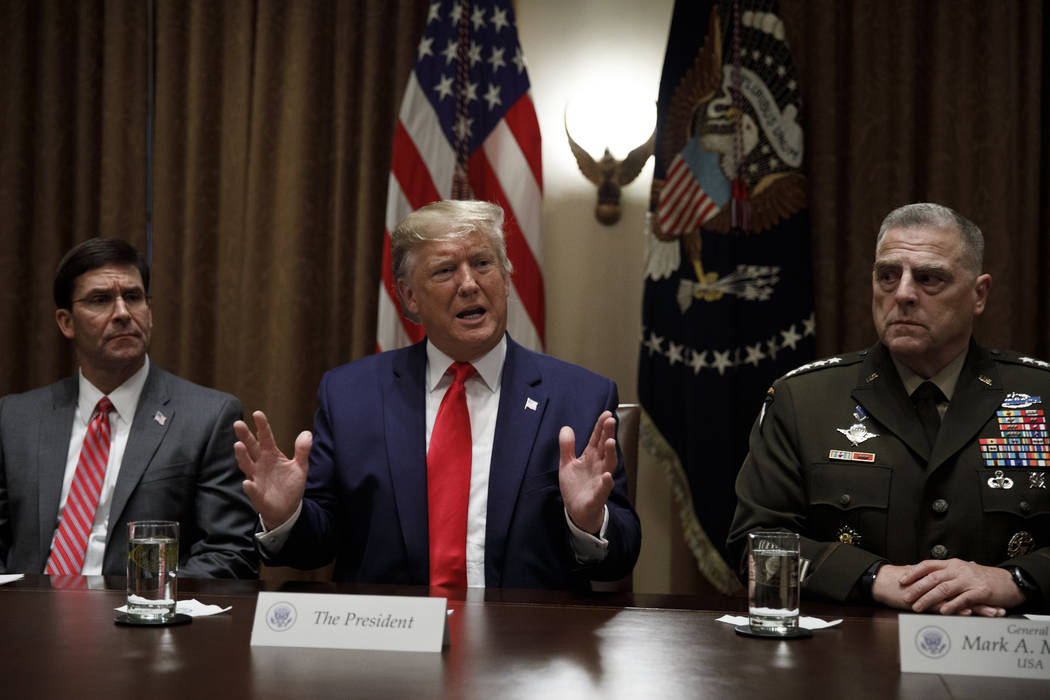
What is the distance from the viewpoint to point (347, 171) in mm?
3992

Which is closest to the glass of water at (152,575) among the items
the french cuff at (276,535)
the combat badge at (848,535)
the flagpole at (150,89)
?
the french cuff at (276,535)

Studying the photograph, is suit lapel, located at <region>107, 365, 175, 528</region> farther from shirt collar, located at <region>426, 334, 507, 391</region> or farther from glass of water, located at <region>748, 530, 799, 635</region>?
glass of water, located at <region>748, 530, 799, 635</region>

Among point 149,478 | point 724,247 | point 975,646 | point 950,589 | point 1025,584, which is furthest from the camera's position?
point 724,247

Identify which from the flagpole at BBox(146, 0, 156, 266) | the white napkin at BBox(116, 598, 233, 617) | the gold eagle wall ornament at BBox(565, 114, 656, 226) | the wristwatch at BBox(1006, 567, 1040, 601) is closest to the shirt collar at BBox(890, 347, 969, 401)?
the wristwatch at BBox(1006, 567, 1040, 601)

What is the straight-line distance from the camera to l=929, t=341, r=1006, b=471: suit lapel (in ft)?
7.04

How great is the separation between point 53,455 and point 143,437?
0.80 ft

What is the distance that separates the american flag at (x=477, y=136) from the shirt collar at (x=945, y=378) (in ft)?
5.62

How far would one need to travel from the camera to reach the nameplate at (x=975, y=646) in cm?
125

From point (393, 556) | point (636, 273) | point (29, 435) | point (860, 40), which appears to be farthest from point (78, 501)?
point (860, 40)

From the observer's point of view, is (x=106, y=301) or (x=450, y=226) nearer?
(x=450, y=226)

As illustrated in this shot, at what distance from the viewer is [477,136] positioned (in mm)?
3871

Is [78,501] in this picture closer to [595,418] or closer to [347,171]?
[595,418]

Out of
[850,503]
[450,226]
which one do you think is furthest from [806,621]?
[450,226]

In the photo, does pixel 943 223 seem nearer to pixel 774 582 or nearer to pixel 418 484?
pixel 774 582
